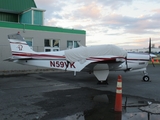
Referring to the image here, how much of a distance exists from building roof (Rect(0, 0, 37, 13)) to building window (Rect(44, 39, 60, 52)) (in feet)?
19.6

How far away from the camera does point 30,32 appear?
60.7 ft

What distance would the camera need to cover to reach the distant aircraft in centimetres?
974

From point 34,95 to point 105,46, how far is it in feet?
14.2

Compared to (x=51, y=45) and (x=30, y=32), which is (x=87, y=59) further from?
(x=51, y=45)

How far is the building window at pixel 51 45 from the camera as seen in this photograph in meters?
19.7

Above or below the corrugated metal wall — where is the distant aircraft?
below

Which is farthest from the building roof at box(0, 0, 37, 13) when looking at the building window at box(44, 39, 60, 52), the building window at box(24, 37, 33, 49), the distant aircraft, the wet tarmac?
the wet tarmac

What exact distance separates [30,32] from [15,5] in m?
5.96

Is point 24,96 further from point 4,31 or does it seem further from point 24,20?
point 24,20

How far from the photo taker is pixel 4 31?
1705 centimetres

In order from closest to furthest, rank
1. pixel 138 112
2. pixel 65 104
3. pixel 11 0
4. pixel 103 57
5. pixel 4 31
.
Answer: pixel 138 112, pixel 65 104, pixel 103 57, pixel 4 31, pixel 11 0

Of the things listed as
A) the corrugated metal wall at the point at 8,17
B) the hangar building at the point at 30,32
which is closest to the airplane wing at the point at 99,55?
the hangar building at the point at 30,32

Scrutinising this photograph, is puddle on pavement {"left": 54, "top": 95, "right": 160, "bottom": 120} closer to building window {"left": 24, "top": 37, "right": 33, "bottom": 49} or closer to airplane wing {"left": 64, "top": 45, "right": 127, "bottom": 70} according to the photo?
airplane wing {"left": 64, "top": 45, "right": 127, "bottom": 70}

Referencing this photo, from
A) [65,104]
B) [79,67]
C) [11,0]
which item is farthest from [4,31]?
[65,104]
